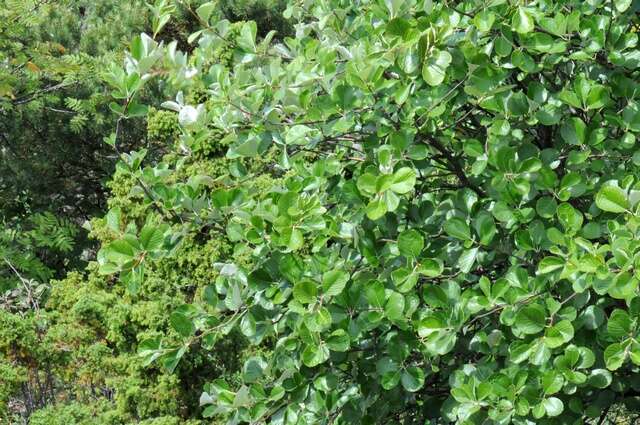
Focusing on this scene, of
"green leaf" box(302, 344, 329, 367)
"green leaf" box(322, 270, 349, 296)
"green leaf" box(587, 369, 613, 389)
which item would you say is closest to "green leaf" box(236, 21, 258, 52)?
"green leaf" box(322, 270, 349, 296)

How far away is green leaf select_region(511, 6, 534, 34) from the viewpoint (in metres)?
2.00

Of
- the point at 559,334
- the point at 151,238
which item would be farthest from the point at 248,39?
the point at 559,334

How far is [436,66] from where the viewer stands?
1928mm

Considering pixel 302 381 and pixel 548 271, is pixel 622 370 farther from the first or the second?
pixel 302 381

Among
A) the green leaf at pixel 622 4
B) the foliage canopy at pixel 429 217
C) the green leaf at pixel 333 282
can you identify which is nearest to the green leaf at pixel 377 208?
the foliage canopy at pixel 429 217

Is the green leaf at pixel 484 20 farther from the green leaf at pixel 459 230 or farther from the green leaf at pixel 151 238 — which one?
the green leaf at pixel 151 238

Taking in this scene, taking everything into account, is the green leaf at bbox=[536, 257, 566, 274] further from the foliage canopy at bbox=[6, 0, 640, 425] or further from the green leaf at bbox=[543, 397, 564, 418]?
the green leaf at bbox=[543, 397, 564, 418]

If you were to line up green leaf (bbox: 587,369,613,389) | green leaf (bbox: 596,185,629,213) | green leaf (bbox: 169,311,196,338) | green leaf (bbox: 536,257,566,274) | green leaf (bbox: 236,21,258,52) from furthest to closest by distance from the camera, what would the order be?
green leaf (bbox: 236,21,258,52), green leaf (bbox: 169,311,196,338), green leaf (bbox: 587,369,613,389), green leaf (bbox: 536,257,566,274), green leaf (bbox: 596,185,629,213)

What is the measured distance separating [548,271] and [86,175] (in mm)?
7585

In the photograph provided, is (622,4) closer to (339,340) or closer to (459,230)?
(459,230)

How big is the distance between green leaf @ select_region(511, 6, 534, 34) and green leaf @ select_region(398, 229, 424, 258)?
0.52 metres

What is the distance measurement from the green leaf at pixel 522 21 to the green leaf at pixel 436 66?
7.9 inches

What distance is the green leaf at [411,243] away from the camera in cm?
204

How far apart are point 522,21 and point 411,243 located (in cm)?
57
